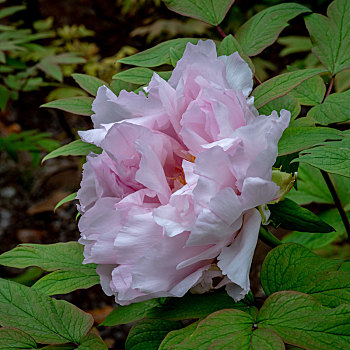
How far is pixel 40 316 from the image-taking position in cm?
56

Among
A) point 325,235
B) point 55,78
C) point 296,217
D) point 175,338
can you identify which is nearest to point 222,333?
point 175,338

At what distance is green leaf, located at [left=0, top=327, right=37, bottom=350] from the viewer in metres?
0.52

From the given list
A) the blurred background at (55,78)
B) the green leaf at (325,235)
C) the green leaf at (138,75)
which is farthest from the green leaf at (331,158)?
the blurred background at (55,78)

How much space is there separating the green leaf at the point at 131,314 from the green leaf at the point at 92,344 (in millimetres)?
22

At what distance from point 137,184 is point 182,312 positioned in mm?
138

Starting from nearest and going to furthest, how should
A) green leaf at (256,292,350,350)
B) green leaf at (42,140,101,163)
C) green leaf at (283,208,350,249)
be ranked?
green leaf at (256,292,350,350), green leaf at (42,140,101,163), green leaf at (283,208,350,249)

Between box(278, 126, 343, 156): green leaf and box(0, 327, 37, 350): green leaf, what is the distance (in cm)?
33

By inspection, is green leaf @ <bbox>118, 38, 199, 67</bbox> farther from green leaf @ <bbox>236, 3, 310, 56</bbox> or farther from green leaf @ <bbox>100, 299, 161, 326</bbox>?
green leaf @ <bbox>100, 299, 161, 326</bbox>

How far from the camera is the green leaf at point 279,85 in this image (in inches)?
21.8

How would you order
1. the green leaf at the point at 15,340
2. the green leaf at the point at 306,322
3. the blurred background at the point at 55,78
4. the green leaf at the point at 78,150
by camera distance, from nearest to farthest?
the green leaf at the point at 306,322
the green leaf at the point at 15,340
the green leaf at the point at 78,150
the blurred background at the point at 55,78

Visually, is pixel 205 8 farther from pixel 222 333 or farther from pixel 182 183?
pixel 222 333

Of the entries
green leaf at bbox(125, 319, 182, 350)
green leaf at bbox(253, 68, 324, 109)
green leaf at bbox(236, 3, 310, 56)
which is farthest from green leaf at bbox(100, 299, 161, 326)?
green leaf at bbox(236, 3, 310, 56)

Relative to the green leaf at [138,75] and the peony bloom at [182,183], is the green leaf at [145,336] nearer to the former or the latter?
the peony bloom at [182,183]

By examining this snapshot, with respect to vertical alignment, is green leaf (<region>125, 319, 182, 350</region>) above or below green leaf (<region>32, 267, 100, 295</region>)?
below
